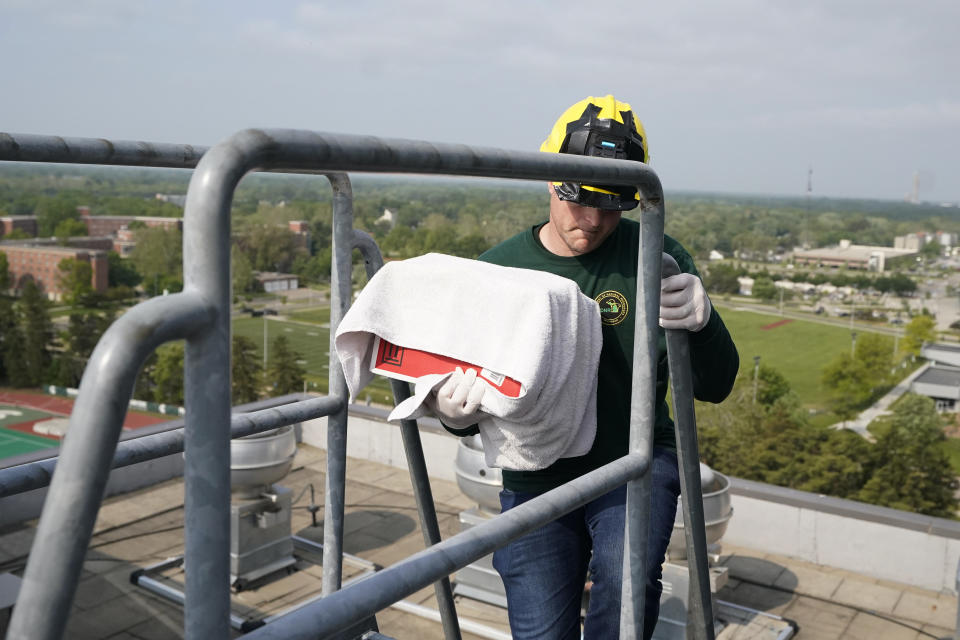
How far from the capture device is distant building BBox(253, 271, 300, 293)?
311 ft

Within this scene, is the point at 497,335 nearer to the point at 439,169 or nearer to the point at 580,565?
the point at 439,169

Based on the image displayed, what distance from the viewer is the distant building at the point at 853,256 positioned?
97750mm

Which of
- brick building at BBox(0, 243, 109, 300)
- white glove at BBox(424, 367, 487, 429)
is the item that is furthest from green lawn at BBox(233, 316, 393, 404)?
white glove at BBox(424, 367, 487, 429)

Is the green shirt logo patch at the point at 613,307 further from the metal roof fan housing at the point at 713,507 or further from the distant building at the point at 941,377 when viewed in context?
the distant building at the point at 941,377

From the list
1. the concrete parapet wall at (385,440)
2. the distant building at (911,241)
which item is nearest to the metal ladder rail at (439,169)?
the concrete parapet wall at (385,440)

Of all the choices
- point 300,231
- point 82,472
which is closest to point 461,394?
point 82,472

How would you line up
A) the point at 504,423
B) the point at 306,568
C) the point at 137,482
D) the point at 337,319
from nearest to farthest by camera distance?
1. the point at 504,423
2. the point at 337,319
3. the point at 306,568
4. the point at 137,482

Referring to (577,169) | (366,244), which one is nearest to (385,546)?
(366,244)

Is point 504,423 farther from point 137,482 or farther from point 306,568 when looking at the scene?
point 137,482

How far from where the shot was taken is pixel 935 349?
88625 mm

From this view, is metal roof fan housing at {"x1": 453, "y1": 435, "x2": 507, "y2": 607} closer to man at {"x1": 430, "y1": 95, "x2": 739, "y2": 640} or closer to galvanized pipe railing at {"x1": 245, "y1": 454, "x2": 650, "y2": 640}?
man at {"x1": 430, "y1": 95, "x2": 739, "y2": 640}

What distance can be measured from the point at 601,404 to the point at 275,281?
322 feet

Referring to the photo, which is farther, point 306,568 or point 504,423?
point 306,568

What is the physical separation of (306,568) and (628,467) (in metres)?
6.07
